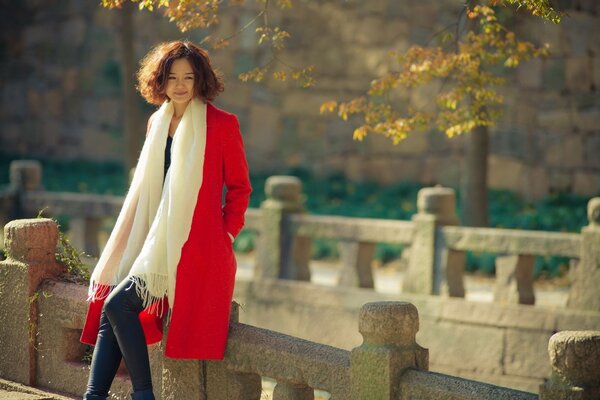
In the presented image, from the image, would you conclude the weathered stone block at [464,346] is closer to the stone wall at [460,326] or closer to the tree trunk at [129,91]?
the stone wall at [460,326]

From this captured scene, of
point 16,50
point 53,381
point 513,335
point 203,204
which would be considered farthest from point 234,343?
point 16,50

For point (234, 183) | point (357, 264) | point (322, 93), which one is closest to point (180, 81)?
point (234, 183)

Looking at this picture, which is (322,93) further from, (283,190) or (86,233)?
(283,190)

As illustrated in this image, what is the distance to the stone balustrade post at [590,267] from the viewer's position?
9367 mm

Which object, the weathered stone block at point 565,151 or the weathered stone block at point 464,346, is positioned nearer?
the weathered stone block at point 464,346

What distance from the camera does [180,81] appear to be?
5.59 meters

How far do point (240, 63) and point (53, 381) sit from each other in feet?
36.6

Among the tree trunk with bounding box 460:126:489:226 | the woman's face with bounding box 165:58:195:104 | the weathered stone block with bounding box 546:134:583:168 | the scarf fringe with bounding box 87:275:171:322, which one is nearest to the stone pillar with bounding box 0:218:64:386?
the scarf fringe with bounding box 87:275:171:322

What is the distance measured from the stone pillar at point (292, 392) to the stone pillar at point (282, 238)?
575 centimetres

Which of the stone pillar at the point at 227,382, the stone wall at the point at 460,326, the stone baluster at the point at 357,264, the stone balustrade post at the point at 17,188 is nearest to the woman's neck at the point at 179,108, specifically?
the stone pillar at the point at 227,382

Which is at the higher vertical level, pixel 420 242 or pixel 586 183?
pixel 586 183

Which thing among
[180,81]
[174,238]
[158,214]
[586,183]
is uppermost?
[180,81]

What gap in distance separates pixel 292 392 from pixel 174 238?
2.93 ft

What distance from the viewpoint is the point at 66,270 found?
261 inches
